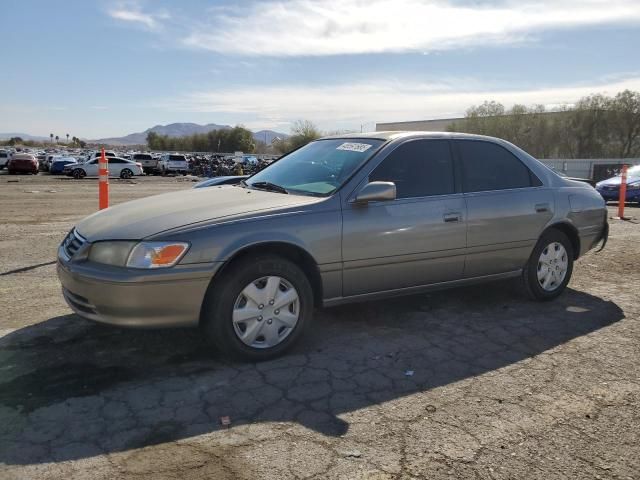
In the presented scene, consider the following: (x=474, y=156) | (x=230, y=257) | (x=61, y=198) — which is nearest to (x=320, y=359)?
(x=230, y=257)

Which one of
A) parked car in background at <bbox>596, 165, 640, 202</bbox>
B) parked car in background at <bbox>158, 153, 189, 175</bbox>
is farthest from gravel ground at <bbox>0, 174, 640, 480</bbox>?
parked car in background at <bbox>158, 153, 189, 175</bbox>

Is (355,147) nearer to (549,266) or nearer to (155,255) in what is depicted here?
(155,255)

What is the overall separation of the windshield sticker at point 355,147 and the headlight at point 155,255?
178cm

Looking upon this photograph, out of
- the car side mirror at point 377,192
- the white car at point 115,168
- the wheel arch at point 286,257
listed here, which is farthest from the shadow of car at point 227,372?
the white car at point 115,168

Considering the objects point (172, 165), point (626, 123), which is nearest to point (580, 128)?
point (626, 123)

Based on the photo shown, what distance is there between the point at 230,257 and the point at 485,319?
97.0 inches

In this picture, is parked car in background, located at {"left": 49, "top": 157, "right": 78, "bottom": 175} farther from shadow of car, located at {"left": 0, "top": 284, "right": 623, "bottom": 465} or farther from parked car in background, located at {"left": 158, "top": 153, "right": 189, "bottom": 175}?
shadow of car, located at {"left": 0, "top": 284, "right": 623, "bottom": 465}

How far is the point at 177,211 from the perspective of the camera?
3.85 m

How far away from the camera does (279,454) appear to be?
8.77 ft

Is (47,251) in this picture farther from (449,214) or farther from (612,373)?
(612,373)

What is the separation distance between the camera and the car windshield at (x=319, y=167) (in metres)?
4.25

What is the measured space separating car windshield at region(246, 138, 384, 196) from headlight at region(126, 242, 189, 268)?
1.17 metres

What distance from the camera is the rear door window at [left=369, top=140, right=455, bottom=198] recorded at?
437 cm

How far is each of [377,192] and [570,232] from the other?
2583mm
